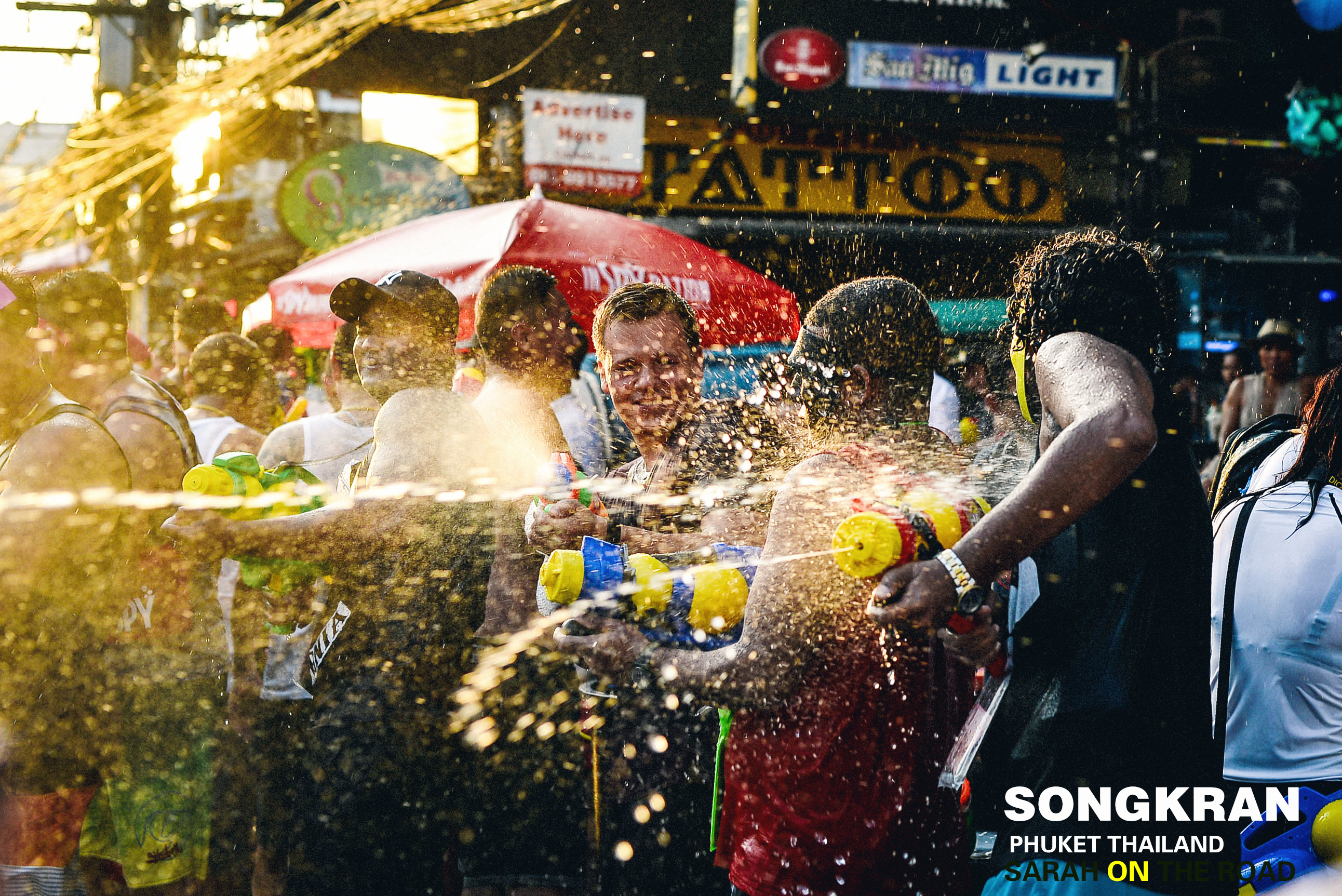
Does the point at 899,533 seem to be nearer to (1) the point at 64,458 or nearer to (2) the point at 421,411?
(2) the point at 421,411

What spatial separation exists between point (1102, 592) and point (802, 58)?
8194 millimetres

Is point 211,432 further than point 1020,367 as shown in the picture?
Yes

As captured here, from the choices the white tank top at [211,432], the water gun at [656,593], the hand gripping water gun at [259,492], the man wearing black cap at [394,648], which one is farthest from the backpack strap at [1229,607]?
the white tank top at [211,432]

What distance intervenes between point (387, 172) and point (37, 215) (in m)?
2.95

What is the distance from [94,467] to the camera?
2.95 meters

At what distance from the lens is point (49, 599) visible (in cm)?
288

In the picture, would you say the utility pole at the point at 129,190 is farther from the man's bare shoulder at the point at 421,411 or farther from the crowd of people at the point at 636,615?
the man's bare shoulder at the point at 421,411

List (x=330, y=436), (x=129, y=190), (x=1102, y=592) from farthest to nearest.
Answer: (x=129, y=190) → (x=330, y=436) → (x=1102, y=592)

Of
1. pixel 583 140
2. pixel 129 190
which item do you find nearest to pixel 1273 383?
pixel 583 140

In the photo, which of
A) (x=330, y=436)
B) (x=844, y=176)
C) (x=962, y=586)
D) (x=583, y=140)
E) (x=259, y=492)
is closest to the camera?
(x=962, y=586)

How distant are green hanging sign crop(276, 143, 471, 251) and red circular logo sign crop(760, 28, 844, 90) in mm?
3008

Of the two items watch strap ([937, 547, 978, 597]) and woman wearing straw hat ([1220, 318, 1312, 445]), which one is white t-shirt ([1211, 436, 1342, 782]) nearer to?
watch strap ([937, 547, 978, 597])

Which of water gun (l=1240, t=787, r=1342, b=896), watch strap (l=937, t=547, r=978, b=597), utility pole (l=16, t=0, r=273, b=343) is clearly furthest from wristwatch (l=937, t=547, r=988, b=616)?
utility pole (l=16, t=0, r=273, b=343)

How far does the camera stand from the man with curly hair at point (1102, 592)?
183 cm
